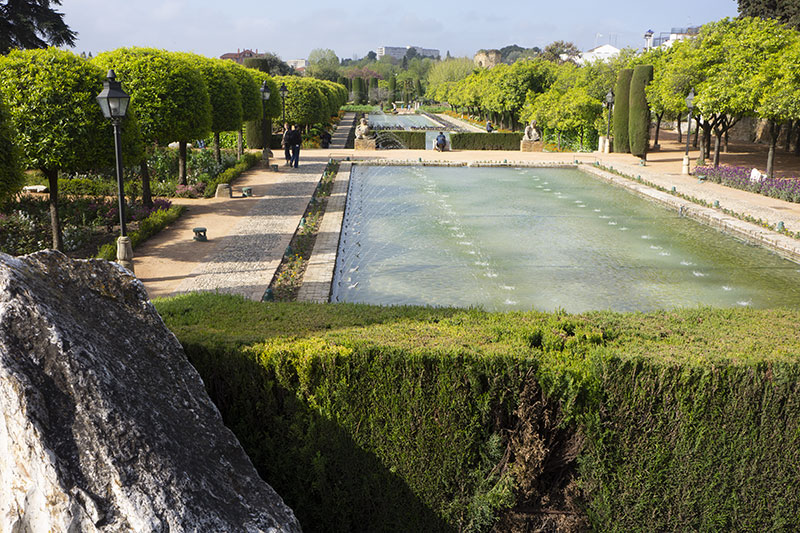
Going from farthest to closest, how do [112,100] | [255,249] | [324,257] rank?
1. [255,249]
2. [324,257]
3. [112,100]

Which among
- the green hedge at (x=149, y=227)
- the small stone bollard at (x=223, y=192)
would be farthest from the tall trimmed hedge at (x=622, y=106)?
the green hedge at (x=149, y=227)

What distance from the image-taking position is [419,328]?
14.9 ft

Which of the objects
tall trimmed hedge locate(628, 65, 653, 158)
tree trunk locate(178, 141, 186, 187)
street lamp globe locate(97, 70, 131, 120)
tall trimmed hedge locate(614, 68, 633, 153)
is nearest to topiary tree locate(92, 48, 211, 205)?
tree trunk locate(178, 141, 186, 187)

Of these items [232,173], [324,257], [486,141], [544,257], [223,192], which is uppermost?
[486,141]

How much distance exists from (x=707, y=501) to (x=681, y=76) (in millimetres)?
21827

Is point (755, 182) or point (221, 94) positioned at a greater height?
point (221, 94)

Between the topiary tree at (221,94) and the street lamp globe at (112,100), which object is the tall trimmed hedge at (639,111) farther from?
the street lamp globe at (112,100)

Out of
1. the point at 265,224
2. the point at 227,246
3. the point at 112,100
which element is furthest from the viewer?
the point at 265,224

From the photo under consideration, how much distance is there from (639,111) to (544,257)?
17.7 m

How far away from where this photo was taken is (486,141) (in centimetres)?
3353

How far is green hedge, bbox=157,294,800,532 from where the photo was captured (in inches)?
155

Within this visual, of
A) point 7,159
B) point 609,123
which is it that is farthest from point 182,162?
point 609,123

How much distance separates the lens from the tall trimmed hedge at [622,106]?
28266 mm

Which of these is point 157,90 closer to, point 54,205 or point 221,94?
point 54,205
